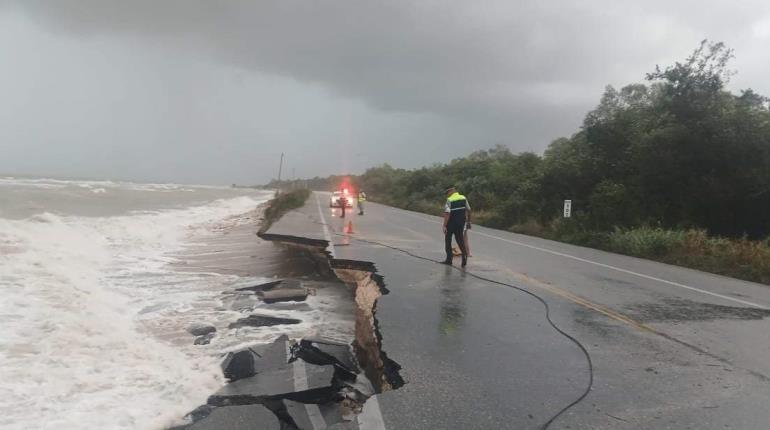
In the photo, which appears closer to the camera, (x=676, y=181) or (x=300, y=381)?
(x=300, y=381)

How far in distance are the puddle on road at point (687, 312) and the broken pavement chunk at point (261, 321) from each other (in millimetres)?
4422

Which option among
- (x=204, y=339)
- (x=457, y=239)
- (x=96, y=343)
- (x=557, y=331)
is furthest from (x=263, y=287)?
(x=557, y=331)

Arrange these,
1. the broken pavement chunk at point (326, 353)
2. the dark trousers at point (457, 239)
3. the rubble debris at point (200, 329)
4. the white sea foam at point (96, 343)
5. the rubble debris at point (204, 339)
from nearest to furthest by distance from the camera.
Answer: the white sea foam at point (96, 343), the broken pavement chunk at point (326, 353), the rubble debris at point (204, 339), the rubble debris at point (200, 329), the dark trousers at point (457, 239)

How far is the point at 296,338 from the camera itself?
5852mm

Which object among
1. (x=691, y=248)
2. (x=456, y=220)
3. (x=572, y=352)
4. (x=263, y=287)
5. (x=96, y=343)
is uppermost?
(x=456, y=220)

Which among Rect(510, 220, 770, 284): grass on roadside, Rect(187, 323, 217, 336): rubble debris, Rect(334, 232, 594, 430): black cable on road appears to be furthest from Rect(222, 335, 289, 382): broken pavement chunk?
Rect(510, 220, 770, 284): grass on roadside

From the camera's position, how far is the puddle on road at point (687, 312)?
6.87 m

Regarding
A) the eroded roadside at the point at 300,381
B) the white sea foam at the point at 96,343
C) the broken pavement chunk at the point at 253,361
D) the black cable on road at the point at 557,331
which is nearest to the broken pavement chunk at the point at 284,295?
the white sea foam at the point at 96,343

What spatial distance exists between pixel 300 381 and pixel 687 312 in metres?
5.65

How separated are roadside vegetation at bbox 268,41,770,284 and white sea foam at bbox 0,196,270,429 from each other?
40.9 feet

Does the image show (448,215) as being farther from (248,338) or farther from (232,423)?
(232,423)

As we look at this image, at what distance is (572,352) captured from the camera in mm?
5156

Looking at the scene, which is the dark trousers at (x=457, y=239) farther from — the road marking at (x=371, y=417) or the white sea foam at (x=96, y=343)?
the road marking at (x=371, y=417)

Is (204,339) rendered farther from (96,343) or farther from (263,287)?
(263,287)
